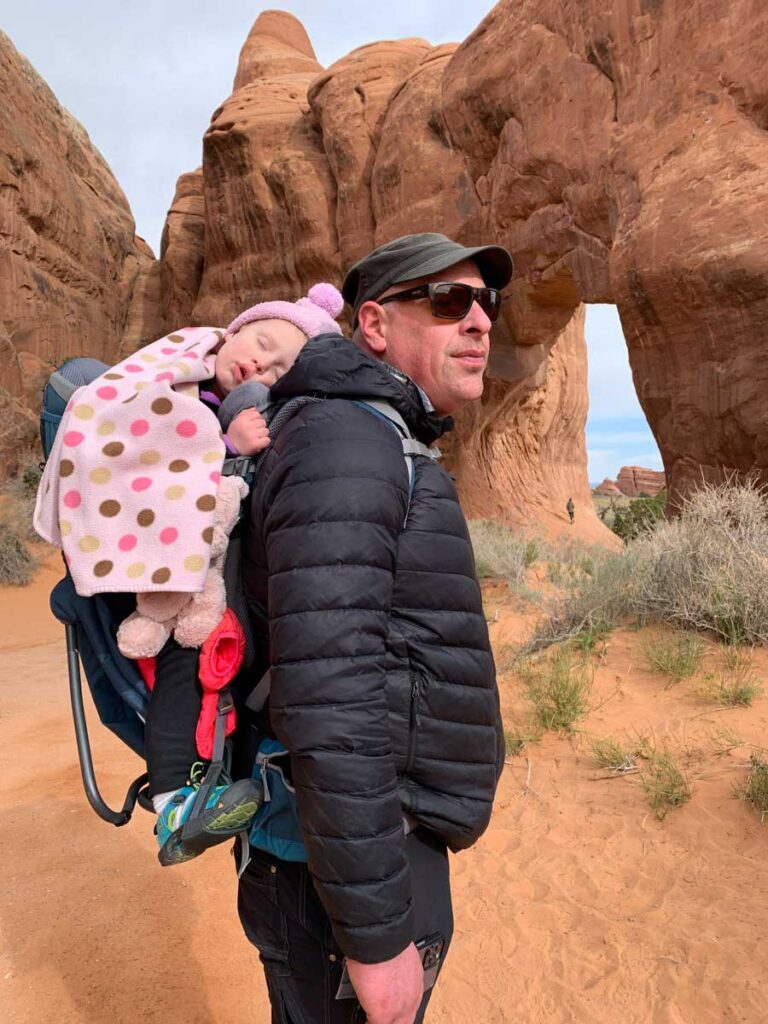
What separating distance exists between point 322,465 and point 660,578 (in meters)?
4.55

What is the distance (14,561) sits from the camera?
10.9 metres

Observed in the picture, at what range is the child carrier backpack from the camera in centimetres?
118

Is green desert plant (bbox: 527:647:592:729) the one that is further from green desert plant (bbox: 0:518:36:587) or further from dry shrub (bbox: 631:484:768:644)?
green desert plant (bbox: 0:518:36:587)

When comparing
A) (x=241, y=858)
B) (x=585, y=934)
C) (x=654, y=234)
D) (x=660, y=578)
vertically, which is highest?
(x=654, y=234)

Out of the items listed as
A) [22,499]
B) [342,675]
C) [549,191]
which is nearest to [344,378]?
[342,675]

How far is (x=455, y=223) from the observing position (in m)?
11.4

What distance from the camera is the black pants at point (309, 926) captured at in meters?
1.16

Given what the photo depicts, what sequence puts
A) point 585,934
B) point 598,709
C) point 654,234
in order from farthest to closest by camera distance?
point 654,234, point 598,709, point 585,934

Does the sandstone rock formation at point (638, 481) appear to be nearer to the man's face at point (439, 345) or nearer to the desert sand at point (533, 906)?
the desert sand at point (533, 906)

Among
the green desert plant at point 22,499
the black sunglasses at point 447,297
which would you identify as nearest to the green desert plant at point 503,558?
the black sunglasses at point 447,297

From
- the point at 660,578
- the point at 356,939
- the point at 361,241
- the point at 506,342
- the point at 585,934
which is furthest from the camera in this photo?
the point at 361,241

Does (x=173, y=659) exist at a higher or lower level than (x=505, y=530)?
higher

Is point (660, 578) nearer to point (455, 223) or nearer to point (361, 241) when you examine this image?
point (455, 223)

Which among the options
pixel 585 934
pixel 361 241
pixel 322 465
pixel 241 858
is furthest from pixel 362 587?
pixel 361 241
